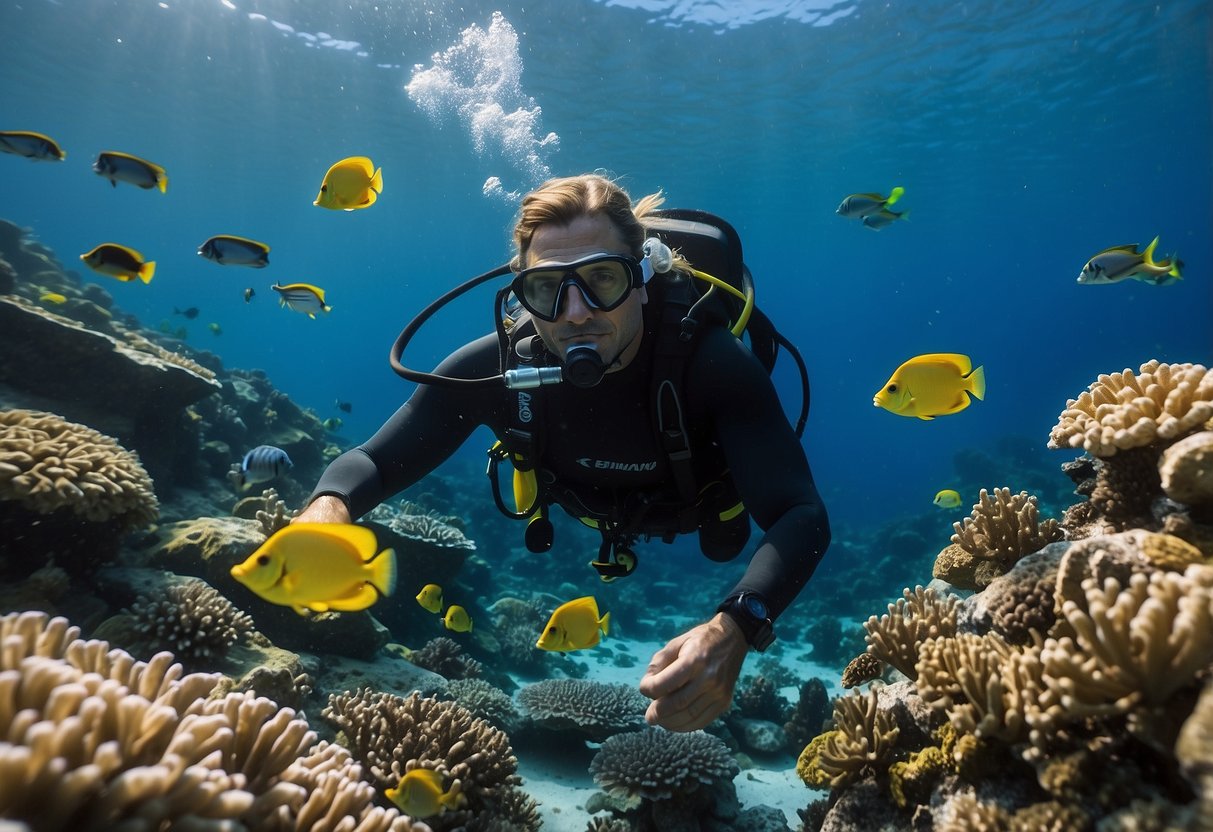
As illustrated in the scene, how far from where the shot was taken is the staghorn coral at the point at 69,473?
4496mm

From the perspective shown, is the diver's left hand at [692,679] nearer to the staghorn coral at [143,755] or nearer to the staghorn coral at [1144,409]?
the staghorn coral at [143,755]

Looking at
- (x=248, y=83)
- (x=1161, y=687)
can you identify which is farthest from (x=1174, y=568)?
(x=248, y=83)

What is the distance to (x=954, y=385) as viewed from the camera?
389 cm

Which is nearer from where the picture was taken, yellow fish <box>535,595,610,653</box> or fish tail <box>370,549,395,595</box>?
fish tail <box>370,549,395,595</box>

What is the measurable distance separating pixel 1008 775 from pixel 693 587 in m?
17.5

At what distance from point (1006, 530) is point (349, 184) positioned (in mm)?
5581

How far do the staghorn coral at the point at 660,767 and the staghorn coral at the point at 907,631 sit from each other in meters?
2.69

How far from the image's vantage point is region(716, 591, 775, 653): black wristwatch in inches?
92.3

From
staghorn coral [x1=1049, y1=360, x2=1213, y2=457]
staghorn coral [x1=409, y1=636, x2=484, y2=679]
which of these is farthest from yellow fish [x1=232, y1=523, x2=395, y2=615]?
staghorn coral [x1=409, y1=636, x2=484, y2=679]

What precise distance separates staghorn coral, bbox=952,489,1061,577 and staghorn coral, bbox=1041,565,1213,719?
1.37 meters

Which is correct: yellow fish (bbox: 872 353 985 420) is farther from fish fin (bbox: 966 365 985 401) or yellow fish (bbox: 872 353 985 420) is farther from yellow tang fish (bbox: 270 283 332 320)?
A: yellow tang fish (bbox: 270 283 332 320)

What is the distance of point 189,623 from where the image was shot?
447cm

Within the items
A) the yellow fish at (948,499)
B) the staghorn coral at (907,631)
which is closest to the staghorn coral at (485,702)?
the staghorn coral at (907,631)

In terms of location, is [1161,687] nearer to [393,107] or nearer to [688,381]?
[688,381]
